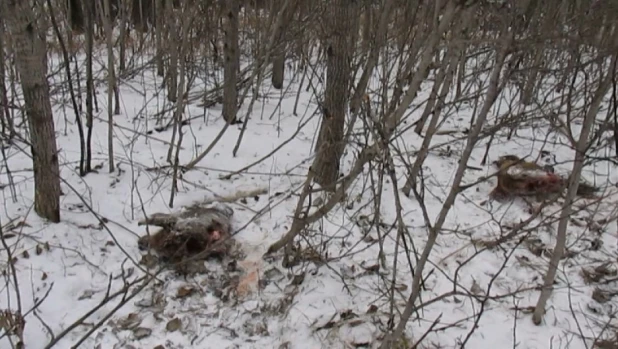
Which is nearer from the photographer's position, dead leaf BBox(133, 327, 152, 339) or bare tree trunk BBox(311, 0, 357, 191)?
dead leaf BBox(133, 327, 152, 339)

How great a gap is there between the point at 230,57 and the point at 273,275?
3429 millimetres

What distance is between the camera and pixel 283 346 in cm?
280

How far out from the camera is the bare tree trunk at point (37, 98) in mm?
3000

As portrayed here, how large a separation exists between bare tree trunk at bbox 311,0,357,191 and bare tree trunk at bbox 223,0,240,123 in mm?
1744

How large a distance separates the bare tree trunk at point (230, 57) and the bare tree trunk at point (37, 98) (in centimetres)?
253

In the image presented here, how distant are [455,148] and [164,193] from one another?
3.28 m

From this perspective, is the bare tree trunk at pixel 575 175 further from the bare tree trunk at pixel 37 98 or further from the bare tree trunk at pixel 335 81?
the bare tree trunk at pixel 37 98

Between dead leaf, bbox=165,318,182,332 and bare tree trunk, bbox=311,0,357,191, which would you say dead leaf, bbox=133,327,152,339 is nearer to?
dead leaf, bbox=165,318,182,332

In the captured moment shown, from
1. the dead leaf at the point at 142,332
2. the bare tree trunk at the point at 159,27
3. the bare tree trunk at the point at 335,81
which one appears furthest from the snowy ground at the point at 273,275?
the bare tree trunk at the point at 159,27

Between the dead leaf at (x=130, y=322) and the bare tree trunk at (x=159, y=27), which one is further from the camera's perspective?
the bare tree trunk at (x=159, y=27)

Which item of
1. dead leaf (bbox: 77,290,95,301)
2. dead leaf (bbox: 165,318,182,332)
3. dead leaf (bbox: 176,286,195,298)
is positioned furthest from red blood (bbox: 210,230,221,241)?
dead leaf (bbox: 77,290,95,301)

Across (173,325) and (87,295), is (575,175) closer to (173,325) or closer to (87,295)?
(173,325)

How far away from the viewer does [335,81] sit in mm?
4188

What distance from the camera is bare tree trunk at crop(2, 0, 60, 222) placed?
9.84ft
